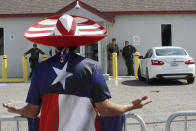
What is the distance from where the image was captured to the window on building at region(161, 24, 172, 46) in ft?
59.7

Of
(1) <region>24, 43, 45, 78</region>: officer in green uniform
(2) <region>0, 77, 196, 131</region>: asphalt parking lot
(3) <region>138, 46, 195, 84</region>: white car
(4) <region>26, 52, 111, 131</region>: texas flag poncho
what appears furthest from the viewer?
(1) <region>24, 43, 45, 78</region>: officer in green uniform

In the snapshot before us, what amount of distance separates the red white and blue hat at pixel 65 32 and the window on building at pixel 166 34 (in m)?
16.3

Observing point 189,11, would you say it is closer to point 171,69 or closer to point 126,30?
point 126,30

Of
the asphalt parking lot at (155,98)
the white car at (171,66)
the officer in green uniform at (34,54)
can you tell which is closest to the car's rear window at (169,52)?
the white car at (171,66)

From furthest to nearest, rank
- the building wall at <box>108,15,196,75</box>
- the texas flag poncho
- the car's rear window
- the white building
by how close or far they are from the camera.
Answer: the building wall at <box>108,15,196,75</box>
the white building
the car's rear window
the texas flag poncho

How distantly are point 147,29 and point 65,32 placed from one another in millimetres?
16181

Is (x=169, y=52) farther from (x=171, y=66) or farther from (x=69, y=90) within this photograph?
(x=69, y=90)

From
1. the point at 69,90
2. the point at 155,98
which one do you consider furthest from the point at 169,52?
the point at 69,90

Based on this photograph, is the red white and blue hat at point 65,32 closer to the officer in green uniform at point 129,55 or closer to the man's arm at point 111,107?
the man's arm at point 111,107

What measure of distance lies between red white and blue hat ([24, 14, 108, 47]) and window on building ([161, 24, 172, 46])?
16.3 meters

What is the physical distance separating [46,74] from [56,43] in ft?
0.80

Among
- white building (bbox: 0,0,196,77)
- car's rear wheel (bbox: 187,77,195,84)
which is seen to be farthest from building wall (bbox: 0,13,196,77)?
car's rear wheel (bbox: 187,77,195,84)

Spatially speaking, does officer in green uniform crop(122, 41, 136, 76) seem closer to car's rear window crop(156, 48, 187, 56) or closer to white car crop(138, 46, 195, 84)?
car's rear window crop(156, 48, 187, 56)

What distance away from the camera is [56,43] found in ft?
7.48
